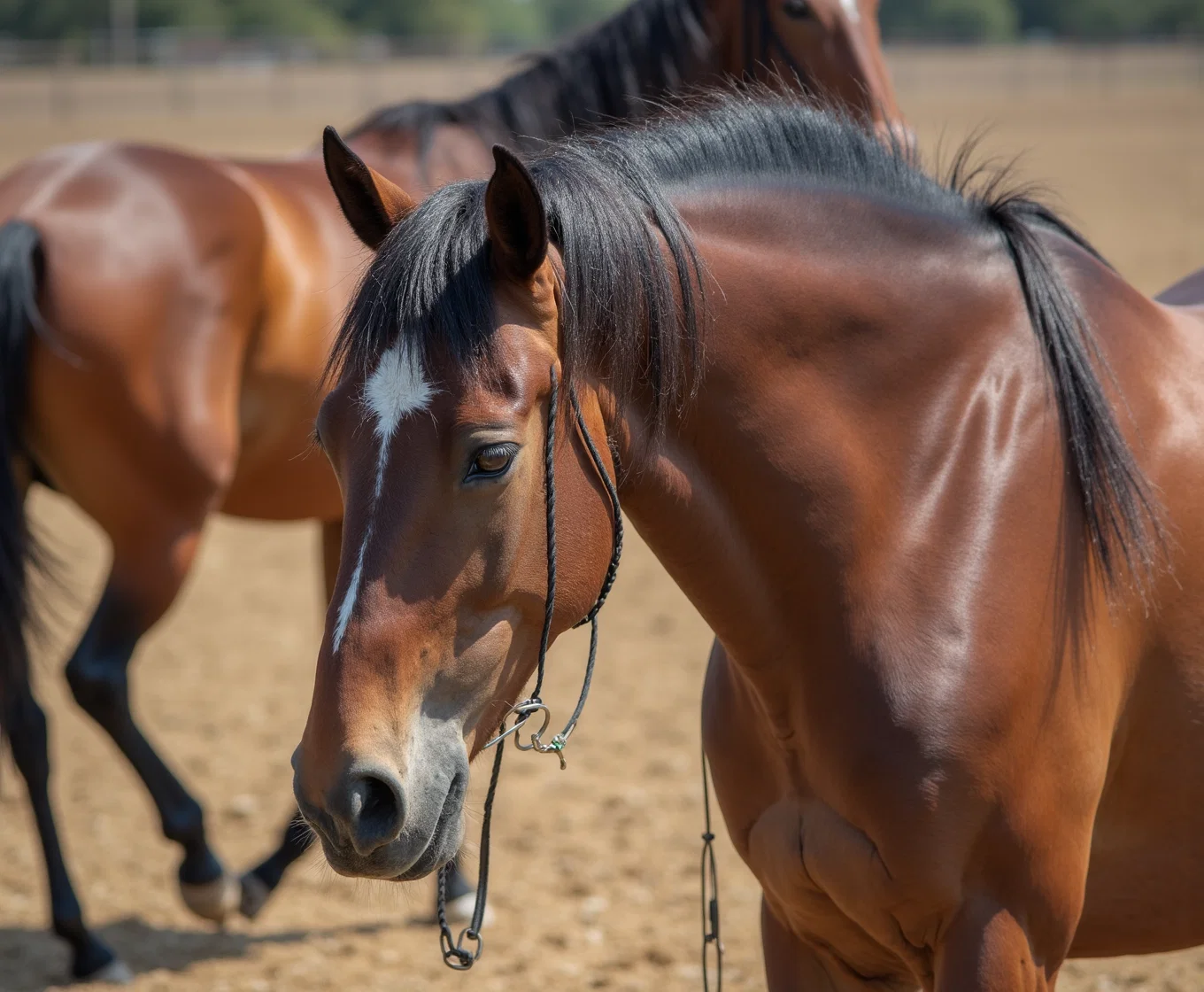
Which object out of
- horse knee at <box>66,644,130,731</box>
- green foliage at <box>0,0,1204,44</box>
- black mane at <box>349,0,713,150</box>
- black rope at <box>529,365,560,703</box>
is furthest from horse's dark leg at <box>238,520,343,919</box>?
green foliage at <box>0,0,1204,44</box>

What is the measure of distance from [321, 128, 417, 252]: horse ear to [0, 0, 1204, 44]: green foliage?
145ft

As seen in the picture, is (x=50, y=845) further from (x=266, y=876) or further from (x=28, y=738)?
(x=266, y=876)

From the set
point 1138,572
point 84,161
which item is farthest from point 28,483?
point 1138,572

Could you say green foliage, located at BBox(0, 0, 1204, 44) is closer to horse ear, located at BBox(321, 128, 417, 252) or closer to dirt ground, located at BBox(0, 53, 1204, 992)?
dirt ground, located at BBox(0, 53, 1204, 992)

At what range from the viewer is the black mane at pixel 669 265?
5.58ft

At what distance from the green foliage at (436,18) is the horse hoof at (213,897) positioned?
43.2 meters

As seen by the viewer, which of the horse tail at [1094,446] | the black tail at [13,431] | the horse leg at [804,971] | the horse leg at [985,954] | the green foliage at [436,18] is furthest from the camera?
the green foliage at [436,18]

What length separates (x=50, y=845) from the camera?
149 inches

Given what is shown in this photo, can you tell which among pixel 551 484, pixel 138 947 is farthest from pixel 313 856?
pixel 138 947

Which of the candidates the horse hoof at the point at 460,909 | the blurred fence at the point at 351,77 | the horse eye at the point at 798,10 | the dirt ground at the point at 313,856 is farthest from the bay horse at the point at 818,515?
the blurred fence at the point at 351,77

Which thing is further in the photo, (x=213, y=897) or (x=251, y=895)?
(x=251, y=895)

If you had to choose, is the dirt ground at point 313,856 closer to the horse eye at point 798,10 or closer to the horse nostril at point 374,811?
the horse nostril at point 374,811

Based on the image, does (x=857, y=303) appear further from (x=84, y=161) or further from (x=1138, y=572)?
(x=84, y=161)

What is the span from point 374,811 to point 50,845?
2629 millimetres
